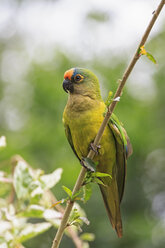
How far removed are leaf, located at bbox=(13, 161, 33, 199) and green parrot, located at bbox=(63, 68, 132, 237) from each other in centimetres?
42

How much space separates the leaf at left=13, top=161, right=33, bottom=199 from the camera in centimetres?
192

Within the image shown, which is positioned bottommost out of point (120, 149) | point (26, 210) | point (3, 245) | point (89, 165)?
point (3, 245)

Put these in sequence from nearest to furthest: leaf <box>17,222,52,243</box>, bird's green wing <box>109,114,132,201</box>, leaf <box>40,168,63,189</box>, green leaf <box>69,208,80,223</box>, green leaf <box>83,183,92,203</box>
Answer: green leaf <box>69,208,80,223</box> < green leaf <box>83,183,92,203</box> < leaf <box>17,222,52,243</box> < leaf <box>40,168,63,189</box> < bird's green wing <box>109,114,132,201</box>

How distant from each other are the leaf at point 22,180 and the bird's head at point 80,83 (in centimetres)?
69

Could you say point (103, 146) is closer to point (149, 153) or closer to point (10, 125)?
point (149, 153)

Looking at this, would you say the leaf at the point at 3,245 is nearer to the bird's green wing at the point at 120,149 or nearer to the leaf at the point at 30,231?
the leaf at the point at 30,231

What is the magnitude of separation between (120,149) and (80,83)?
1.74 feet

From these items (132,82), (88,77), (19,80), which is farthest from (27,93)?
(88,77)

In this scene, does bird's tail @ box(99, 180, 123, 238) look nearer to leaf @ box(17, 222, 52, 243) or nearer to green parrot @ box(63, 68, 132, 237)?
green parrot @ box(63, 68, 132, 237)

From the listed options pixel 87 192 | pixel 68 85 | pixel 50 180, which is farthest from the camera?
pixel 68 85

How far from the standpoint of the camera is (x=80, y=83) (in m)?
2.44

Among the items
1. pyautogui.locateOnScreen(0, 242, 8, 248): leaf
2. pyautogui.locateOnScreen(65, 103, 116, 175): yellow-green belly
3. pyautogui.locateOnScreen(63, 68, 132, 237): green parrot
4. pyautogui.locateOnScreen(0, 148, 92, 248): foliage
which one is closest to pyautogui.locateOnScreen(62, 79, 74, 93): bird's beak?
pyautogui.locateOnScreen(63, 68, 132, 237): green parrot

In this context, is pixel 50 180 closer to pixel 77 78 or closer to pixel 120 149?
pixel 120 149

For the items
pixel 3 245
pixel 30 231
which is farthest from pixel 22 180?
pixel 3 245
